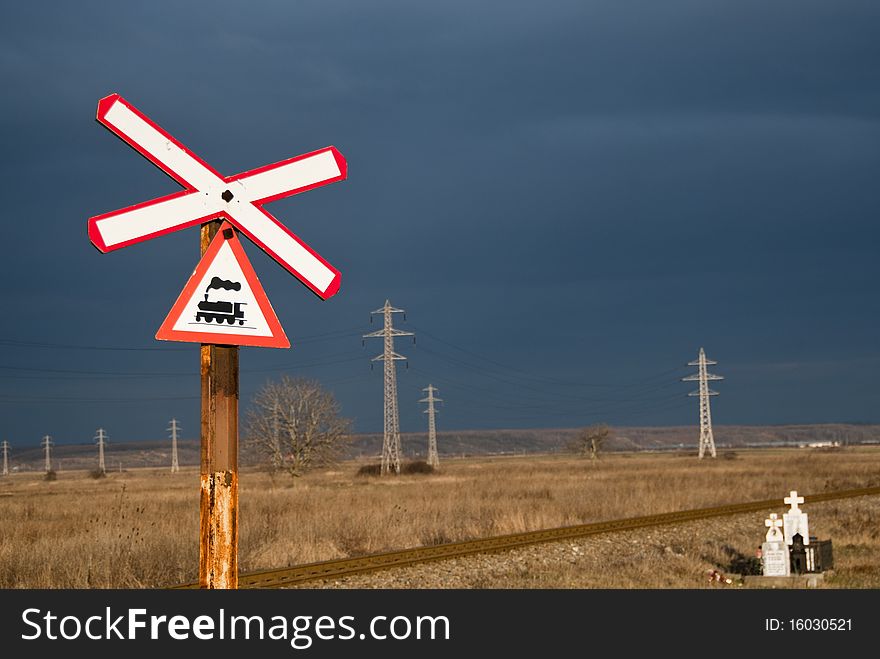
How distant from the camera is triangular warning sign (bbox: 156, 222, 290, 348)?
4.83m

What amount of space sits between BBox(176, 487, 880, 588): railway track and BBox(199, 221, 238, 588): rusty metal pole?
9683mm

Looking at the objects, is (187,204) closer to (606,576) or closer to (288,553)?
(606,576)

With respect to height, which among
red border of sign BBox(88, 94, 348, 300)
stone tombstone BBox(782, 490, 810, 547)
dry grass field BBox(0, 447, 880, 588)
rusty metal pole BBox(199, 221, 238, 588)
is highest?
red border of sign BBox(88, 94, 348, 300)

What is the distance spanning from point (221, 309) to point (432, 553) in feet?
47.7

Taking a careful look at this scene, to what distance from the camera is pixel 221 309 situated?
4926 mm

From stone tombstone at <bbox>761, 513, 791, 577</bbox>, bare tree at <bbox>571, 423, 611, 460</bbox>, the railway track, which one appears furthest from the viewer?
bare tree at <bbox>571, 423, 611, 460</bbox>

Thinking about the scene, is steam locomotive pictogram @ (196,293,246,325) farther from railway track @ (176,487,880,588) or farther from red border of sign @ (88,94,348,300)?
railway track @ (176,487,880,588)

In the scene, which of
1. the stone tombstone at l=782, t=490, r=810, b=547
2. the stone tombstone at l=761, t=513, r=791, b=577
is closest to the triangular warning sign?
the stone tombstone at l=761, t=513, r=791, b=577

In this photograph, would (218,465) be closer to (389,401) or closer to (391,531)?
(391,531)

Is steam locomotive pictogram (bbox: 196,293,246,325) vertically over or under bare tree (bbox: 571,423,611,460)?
over

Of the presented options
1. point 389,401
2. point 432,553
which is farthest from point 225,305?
point 389,401

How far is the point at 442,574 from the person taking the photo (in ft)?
54.1

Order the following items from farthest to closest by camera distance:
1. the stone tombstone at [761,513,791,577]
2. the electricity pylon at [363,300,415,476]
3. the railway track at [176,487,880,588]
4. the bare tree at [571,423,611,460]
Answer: the bare tree at [571,423,611,460], the electricity pylon at [363,300,415,476], the railway track at [176,487,880,588], the stone tombstone at [761,513,791,577]
